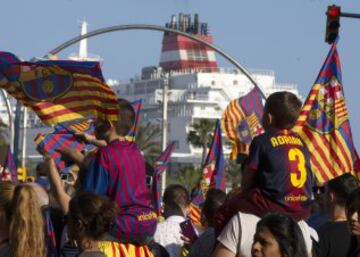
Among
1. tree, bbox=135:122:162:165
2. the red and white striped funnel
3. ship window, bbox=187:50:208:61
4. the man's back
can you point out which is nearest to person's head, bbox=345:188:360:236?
the man's back

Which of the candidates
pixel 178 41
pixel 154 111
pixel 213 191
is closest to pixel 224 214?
pixel 213 191

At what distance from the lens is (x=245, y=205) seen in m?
7.49

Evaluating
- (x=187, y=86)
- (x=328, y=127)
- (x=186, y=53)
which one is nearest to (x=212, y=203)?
(x=328, y=127)

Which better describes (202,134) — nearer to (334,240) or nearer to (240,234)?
(334,240)

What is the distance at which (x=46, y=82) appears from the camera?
8664mm

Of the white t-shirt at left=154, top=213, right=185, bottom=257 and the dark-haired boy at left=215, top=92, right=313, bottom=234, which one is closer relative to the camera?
the dark-haired boy at left=215, top=92, right=313, bottom=234

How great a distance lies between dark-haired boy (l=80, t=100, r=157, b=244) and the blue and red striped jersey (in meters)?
0.74

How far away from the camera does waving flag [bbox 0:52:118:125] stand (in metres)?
8.53

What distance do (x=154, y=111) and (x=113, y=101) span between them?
134 meters

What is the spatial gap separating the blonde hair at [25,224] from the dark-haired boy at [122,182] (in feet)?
2.89

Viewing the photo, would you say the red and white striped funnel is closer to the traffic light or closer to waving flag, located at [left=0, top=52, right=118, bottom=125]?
the traffic light

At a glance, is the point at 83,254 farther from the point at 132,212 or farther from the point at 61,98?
the point at 61,98

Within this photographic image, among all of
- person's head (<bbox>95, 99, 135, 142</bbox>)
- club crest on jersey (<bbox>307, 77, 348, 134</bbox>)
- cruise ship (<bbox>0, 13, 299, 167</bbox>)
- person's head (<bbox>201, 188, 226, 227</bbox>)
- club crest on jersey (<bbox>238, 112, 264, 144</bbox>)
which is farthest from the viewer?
cruise ship (<bbox>0, 13, 299, 167</bbox>)

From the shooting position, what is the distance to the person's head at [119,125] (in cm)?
798
